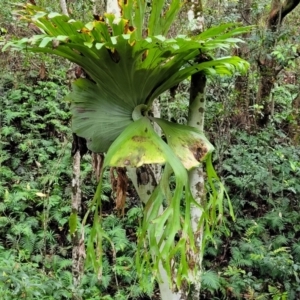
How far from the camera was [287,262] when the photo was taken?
4168mm

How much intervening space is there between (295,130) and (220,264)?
2.76 meters

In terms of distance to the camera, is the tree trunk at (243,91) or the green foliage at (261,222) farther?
the tree trunk at (243,91)

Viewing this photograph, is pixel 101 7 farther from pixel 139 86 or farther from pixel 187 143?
pixel 187 143

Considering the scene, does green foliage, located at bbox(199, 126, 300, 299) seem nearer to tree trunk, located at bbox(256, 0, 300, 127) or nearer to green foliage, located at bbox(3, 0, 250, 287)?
tree trunk, located at bbox(256, 0, 300, 127)

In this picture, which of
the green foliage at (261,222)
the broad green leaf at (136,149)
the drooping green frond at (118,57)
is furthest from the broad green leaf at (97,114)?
the green foliage at (261,222)

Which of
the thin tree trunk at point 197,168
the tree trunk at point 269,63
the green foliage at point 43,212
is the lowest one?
the green foliage at point 43,212

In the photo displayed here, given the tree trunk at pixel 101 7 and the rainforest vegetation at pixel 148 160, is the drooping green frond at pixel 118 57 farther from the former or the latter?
the tree trunk at pixel 101 7

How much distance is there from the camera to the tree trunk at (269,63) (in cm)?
534

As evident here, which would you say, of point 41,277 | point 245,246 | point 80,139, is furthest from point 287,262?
point 80,139

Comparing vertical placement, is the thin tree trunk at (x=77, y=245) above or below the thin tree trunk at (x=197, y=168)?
below

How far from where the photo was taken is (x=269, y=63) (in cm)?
586

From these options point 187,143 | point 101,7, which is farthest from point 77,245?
point 101,7

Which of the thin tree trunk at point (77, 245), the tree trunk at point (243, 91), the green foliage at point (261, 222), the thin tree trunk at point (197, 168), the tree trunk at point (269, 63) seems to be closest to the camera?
the thin tree trunk at point (197, 168)

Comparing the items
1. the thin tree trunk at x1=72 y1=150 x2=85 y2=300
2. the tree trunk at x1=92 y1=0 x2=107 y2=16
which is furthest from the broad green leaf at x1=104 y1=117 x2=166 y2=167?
the tree trunk at x1=92 y1=0 x2=107 y2=16
